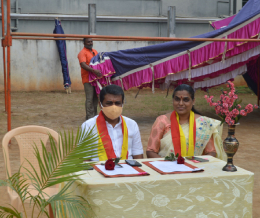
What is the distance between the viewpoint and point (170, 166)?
8.82 feet

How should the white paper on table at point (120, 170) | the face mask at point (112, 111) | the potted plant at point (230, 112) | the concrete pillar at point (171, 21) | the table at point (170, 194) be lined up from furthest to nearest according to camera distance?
the concrete pillar at point (171, 21) → the face mask at point (112, 111) → the potted plant at point (230, 112) → the white paper on table at point (120, 170) → the table at point (170, 194)

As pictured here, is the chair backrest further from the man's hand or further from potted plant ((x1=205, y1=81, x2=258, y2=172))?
the man's hand

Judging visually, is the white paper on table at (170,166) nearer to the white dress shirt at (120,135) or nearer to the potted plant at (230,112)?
the potted plant at (230,112)

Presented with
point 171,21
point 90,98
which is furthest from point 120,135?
point 171,21

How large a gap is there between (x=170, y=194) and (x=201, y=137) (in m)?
1.09

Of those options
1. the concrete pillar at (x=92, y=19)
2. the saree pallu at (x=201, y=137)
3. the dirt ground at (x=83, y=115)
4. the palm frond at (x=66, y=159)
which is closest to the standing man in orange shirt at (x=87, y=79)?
the dirt ground at (x=83, y=115)

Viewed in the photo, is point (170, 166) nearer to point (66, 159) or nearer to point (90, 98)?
point (66, 159)

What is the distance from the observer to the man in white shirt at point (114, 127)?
3.21 meters

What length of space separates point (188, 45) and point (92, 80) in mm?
1893

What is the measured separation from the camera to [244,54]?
7500mm

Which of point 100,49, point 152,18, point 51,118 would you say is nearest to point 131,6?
point 152,18

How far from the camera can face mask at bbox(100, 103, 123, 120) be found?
3.20 meters

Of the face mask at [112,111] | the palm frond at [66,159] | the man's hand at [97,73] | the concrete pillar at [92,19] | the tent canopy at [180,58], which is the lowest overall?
the palm frond at [66,159]

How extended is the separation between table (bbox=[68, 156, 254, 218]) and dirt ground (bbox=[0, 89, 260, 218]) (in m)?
1.17
